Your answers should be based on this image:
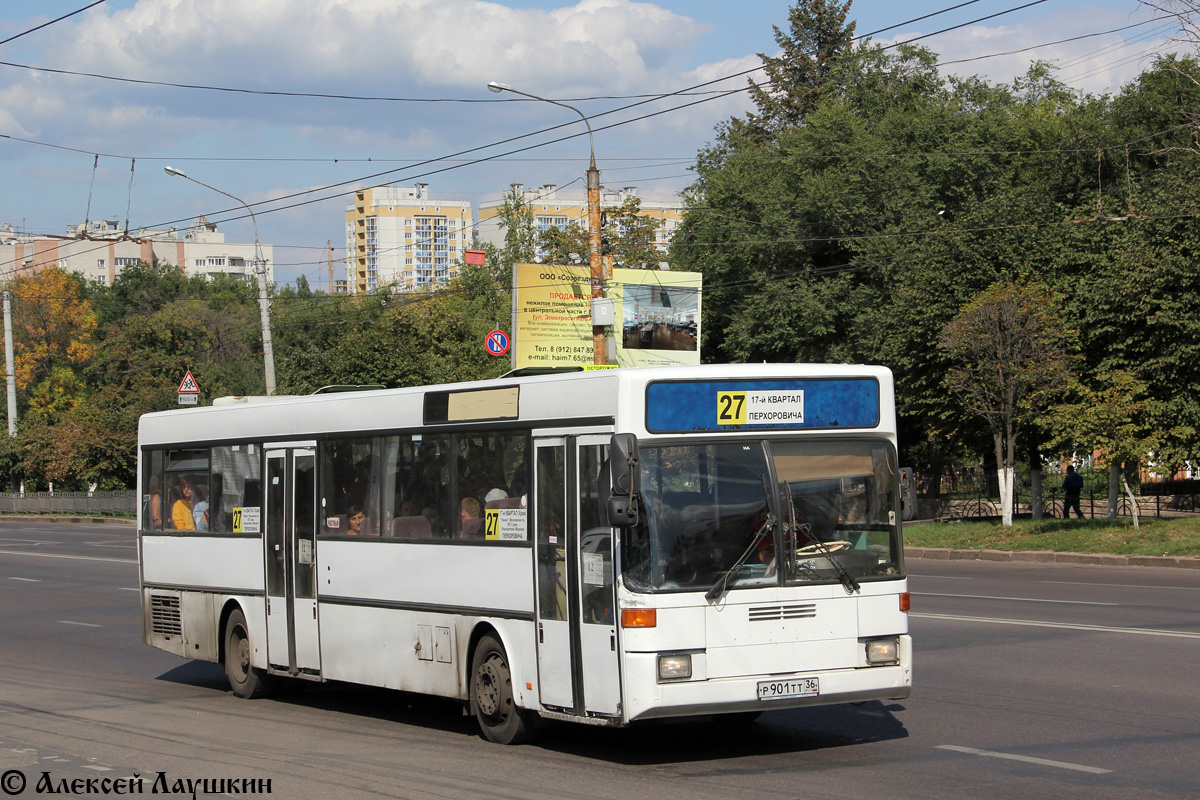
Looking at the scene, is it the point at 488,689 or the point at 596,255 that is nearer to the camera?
the point at 488,689

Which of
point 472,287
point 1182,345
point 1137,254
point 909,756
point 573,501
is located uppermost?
point 472,287

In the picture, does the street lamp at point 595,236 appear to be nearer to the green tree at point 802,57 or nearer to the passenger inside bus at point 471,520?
the passenger inside bus at point 471,520

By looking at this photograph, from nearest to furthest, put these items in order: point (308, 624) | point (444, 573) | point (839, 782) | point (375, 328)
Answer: point (839, 782) < point (444, 573) < point (308, 624) < point (375, 328)

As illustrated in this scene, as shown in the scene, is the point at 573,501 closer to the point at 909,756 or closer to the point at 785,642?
the point at 785,642

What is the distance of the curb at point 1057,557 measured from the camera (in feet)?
74.3

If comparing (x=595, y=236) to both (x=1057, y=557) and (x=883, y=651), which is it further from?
(x=883, y=651)

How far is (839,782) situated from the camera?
282 inches

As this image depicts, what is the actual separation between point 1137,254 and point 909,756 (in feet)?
78.7

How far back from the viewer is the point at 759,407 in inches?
319

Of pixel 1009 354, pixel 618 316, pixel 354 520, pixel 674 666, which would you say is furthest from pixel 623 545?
pixel 618 316

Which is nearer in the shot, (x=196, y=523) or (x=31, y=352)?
(x=196, y=523)

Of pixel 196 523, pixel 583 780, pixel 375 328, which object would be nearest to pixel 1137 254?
pixel 196 523

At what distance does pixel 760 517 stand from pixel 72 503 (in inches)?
2464

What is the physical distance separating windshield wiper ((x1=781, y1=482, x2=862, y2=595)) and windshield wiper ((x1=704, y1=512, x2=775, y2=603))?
0.45 ft
